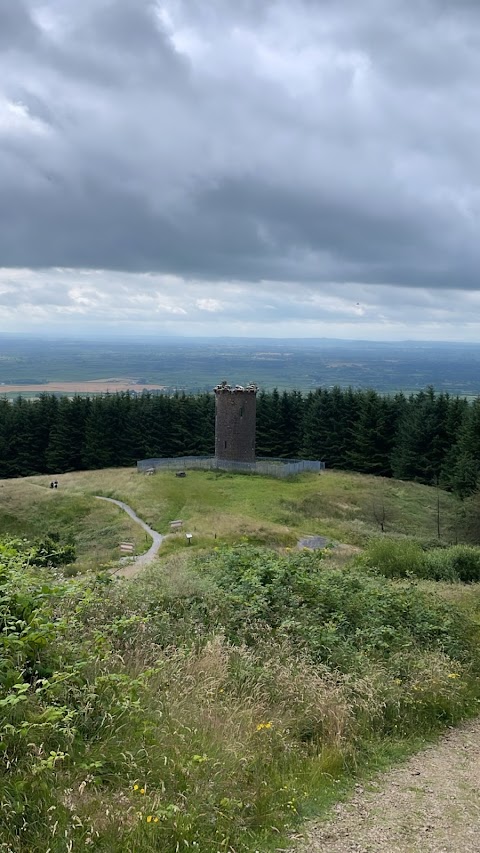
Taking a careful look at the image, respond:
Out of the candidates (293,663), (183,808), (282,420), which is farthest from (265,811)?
(282,420)

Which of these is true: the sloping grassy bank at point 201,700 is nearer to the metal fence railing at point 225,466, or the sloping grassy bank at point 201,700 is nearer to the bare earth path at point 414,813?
the bare earth path at point 414,813

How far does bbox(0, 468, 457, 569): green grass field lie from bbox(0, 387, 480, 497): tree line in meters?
8.91

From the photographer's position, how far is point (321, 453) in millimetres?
64875

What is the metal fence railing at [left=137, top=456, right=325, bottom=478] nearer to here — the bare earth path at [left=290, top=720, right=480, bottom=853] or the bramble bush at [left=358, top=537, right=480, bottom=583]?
the bramble bush at [left=358, top=537, right=480, bottom=583]

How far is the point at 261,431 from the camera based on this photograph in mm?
67500

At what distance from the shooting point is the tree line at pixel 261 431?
196 feet

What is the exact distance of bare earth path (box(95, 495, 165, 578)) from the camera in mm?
20142

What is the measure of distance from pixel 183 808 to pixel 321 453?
2376 inches

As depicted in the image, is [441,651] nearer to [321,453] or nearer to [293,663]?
[293,663]

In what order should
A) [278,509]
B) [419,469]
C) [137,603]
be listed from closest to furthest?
[137,603]
[278,509]
[419,469]

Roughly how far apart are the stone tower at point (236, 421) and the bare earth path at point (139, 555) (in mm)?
11718

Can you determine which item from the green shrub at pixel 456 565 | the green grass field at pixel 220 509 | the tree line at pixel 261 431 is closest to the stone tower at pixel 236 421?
the green grass field at pixel 220 509

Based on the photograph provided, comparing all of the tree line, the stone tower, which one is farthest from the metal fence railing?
the tree line

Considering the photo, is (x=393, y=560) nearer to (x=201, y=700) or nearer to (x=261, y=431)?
(x=201, y=700)
